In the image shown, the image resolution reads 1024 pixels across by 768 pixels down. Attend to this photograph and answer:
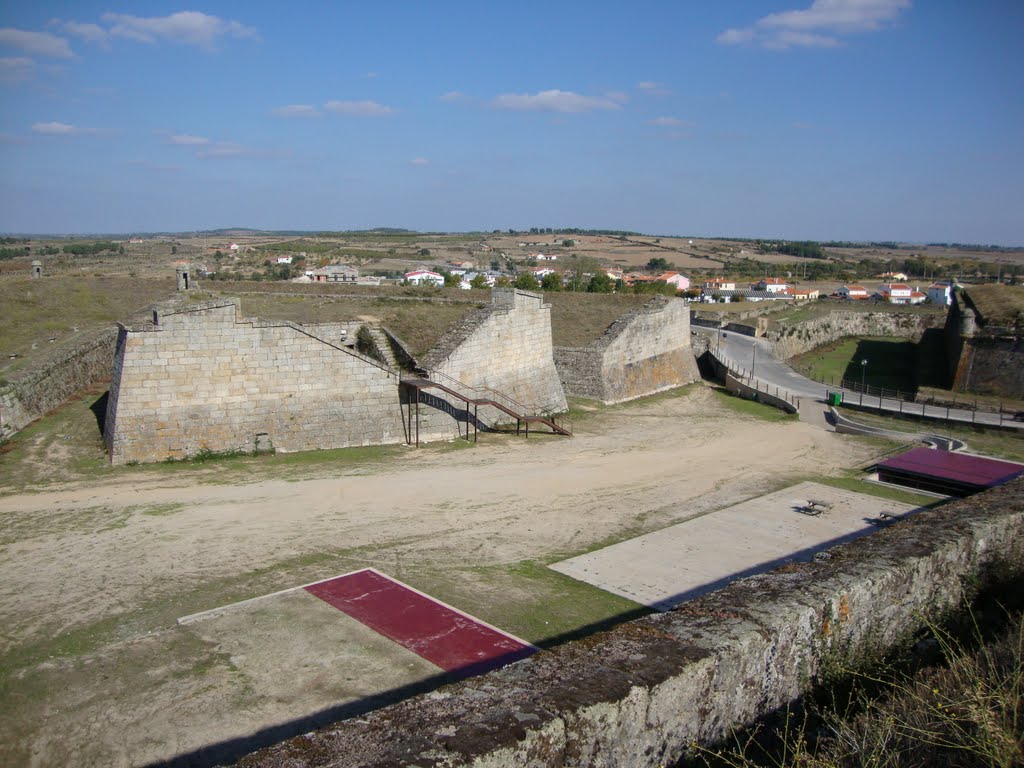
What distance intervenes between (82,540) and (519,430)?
1214 cm

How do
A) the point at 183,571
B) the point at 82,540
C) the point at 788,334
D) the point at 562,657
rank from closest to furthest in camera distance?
the point at 562,657, the point at 183,571, the point at 82,540, the point at 788,334

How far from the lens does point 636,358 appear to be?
29078 millimetres

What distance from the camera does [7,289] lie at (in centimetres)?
2653

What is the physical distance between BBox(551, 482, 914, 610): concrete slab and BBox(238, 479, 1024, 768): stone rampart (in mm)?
5000

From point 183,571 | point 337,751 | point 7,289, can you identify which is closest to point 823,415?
point 183,571

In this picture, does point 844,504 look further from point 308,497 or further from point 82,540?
point 82,540

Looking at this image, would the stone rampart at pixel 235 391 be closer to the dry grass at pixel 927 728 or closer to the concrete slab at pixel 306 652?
the concrete slab at pixel 306 652

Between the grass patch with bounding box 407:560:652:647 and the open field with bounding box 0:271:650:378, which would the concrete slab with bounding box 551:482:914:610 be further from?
the open field with bounding box 0:271:650:378

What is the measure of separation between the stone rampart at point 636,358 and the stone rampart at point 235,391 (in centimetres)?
953

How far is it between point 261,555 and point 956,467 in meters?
15.2

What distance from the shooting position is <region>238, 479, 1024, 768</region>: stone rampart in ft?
11.5

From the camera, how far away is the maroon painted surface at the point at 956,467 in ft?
51.3

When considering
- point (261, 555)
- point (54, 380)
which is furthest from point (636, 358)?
point (261, 555)

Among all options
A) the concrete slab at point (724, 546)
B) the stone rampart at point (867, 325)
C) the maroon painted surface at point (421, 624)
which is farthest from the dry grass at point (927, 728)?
the stone rampart at point (867, 325)
